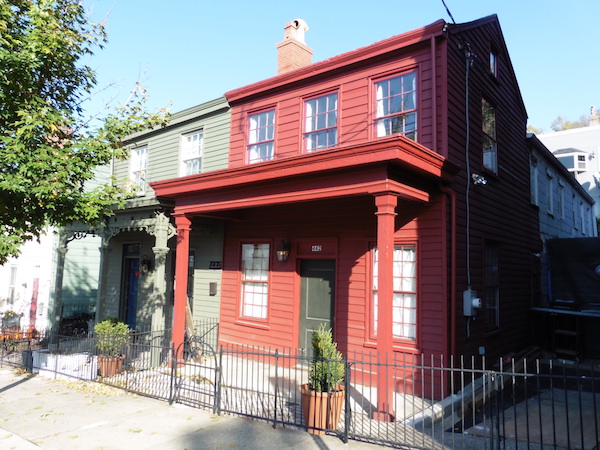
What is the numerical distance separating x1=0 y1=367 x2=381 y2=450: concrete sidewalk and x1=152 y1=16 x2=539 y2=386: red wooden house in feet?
6.75

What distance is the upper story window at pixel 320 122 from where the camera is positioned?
10086 mm

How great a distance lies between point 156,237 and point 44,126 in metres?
3.63

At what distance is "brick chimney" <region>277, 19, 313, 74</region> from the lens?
1219cm

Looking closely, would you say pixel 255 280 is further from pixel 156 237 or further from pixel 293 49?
pixel 293 49

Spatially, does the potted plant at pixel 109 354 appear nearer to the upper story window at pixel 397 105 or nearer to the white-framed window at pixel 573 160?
the upper story window at pixel 397 105

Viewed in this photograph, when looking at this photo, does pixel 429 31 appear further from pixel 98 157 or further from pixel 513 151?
pixel 98 157

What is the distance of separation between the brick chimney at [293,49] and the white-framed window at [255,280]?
510cm

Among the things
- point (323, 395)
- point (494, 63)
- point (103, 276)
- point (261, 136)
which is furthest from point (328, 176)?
point (103, 276)

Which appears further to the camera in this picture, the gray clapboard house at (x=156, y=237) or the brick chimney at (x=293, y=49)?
the brick chimney at (x=293, y=49)

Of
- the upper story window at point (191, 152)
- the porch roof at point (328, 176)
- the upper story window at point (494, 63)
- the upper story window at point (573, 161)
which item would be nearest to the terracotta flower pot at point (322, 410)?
the porch roof at point (328, 176)

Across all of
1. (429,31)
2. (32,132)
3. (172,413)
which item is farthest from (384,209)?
(32,132)

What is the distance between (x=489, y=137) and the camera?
10273 mm

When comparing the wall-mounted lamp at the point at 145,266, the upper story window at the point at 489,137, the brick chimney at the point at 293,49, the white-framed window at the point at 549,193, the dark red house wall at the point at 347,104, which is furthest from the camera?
the white-framed window at the point at 549,193

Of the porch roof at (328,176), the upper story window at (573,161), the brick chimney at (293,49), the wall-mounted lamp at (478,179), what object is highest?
the upper story window at (573,161)
